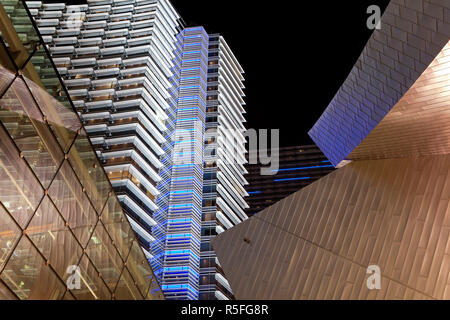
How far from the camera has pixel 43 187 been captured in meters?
11.5

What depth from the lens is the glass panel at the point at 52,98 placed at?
37.7 ft

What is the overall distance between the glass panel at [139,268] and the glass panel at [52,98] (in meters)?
A: 6.16

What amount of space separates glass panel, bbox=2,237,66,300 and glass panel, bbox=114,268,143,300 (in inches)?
179

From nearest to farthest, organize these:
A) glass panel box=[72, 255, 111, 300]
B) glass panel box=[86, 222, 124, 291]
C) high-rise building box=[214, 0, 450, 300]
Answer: glass panel box=[72, 255, 111, 300], high-rise building box=[214, 0, 450, 300], glass panel box=[86, 222, 124, 291]

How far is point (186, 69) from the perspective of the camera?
341 ft

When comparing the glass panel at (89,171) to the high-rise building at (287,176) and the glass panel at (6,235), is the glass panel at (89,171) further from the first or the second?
the high-rise building at (287,176)

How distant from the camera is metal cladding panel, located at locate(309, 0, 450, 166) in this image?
12.5 m

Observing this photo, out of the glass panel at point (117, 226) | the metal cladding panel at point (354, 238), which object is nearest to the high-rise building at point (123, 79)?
the metal cladding panel at point (354, 238)

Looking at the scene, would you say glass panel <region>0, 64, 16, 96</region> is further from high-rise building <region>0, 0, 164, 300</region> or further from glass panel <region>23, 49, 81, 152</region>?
glass panel <region>23, 49, 81, 152</region>

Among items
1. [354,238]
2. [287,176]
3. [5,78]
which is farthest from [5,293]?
[287,176]

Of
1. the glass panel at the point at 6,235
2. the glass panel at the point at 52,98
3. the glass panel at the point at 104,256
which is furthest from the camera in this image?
the glass panel at the point at 104,256

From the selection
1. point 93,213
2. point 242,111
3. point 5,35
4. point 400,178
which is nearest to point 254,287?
point 400,178
